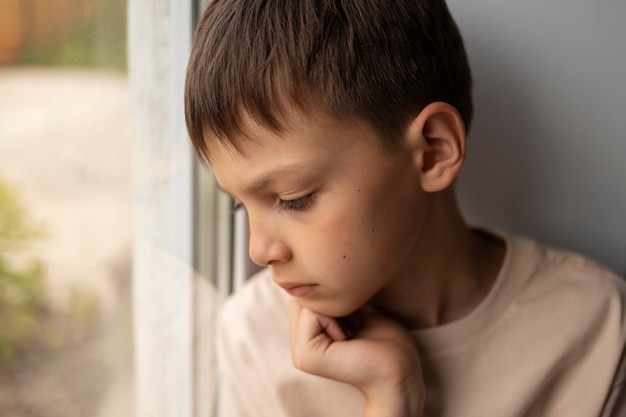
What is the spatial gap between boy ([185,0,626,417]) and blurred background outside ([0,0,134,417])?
13 centimetres

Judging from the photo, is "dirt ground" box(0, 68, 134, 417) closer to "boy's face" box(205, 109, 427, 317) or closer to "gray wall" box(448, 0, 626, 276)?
"boy's face" box(205, 109, 427, 317)

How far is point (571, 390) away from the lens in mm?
1028

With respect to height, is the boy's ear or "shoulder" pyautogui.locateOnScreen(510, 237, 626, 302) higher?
the boy's ear

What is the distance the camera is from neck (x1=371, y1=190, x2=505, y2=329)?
106cm

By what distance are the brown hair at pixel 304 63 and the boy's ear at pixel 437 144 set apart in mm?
22

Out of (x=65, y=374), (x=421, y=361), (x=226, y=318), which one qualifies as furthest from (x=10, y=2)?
(x=421, y=361)

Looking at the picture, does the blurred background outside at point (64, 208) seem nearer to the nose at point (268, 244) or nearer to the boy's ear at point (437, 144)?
the nose at point (268, 244)

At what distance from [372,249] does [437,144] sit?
18 centimetres

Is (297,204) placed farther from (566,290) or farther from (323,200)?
(566,290)

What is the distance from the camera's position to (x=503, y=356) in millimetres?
1035

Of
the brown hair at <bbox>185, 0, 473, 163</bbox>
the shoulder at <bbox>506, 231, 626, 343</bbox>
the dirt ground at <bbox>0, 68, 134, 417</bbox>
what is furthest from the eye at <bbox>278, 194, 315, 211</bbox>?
the shoulder at <bbox>506, 231, 626, 343</bbox>

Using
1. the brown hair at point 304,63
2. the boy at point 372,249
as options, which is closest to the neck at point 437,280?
the boy at point 372,249

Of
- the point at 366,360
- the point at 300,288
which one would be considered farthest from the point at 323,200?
the point at 366,360

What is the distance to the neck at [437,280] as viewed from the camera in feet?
3.49
